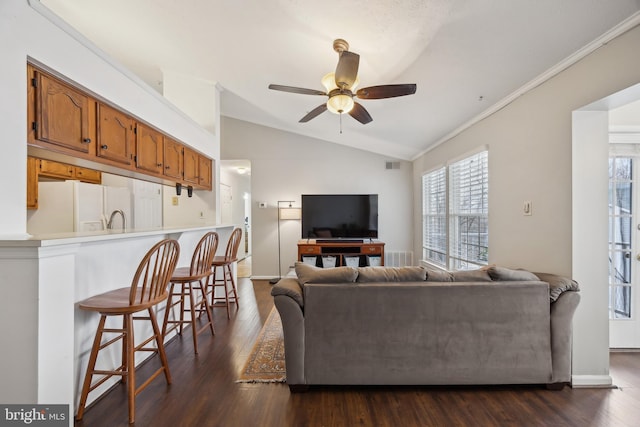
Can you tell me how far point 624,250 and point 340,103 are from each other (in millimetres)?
2915

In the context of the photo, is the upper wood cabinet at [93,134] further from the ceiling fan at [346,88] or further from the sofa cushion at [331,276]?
the sofa cushion at [331,276]

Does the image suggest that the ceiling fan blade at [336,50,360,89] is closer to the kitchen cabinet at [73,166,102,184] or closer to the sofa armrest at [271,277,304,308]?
the sofa armrest at [271,277,304,308]

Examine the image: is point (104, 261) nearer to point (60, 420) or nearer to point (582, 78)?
point (60, 420)

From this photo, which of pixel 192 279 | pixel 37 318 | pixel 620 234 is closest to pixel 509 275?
pixel 620 234

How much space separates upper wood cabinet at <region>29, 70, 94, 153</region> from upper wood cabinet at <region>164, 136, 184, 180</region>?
3.59 feet

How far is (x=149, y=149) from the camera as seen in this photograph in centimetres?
287

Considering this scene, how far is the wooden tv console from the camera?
5.21m

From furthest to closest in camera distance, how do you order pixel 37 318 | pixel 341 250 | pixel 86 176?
pixel 341 250, pixel 86 176, pixel 37 318

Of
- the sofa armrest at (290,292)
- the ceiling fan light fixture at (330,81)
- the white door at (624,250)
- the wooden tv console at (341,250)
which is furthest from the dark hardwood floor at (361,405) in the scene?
the wooden tv console at (341,250)

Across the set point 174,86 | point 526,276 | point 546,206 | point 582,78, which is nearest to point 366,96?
point 582,78

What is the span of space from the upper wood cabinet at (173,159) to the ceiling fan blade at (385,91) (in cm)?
217

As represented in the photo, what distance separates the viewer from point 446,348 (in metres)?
2.00

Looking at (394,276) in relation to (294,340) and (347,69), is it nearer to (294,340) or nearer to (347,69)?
(294,340)

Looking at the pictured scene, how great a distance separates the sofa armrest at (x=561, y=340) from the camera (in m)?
1.98
